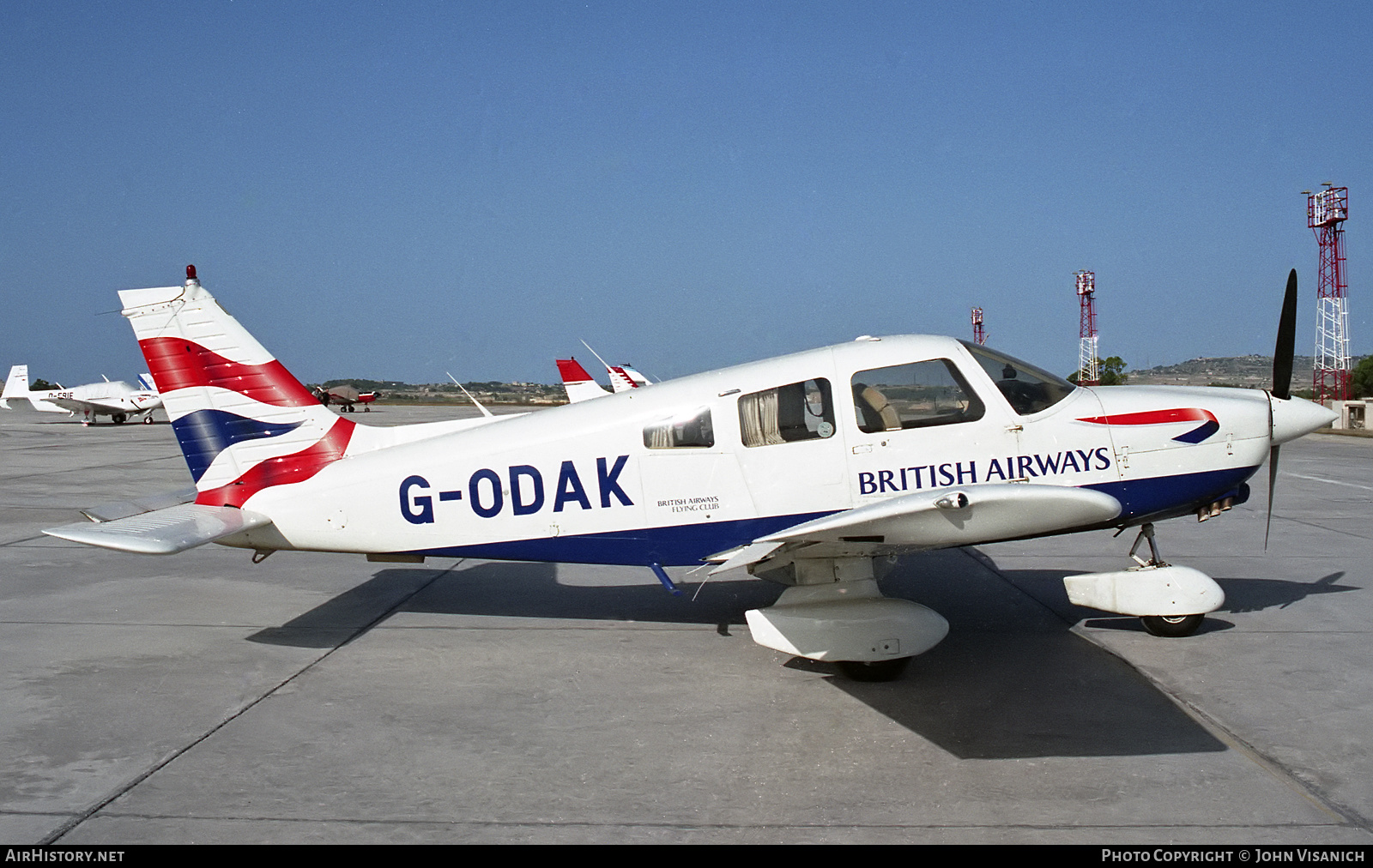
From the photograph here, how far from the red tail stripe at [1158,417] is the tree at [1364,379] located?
2635 inches

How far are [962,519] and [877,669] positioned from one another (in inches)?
56.1

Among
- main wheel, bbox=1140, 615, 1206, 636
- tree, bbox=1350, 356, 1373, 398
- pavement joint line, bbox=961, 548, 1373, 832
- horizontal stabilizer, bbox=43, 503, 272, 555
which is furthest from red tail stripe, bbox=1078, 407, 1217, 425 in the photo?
tree, bbox=1350, 356, 1373, 398

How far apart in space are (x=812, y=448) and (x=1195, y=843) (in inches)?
120

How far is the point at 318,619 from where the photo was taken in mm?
7473

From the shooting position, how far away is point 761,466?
20.3 ft

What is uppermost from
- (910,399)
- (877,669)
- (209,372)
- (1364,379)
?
(209,372)

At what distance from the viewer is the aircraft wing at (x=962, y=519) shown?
476 centimetres

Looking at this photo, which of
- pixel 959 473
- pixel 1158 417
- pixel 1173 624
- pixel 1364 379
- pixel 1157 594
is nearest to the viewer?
pixel 959 473

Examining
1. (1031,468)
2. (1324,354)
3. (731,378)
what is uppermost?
(731,378)

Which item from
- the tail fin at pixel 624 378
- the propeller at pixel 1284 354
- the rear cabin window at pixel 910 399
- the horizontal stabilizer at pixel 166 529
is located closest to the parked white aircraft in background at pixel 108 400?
the tail fin at pixel 624 378

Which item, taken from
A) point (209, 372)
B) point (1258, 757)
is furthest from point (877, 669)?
point (209, 372)

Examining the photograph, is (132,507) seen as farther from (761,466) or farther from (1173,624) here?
(1173,624)
